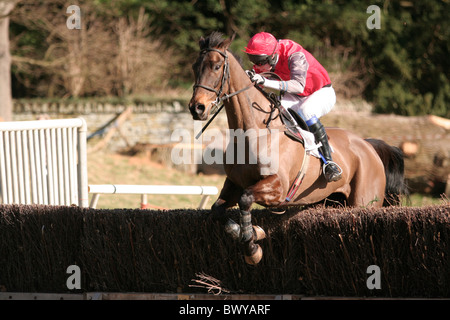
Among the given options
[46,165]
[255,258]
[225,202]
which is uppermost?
[46,165]

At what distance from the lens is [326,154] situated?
4.97 metres

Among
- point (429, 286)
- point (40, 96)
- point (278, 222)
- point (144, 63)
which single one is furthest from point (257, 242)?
point (40, 96)

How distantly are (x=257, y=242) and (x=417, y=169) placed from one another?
27.7 ft

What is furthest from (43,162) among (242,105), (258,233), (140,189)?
(258,233)

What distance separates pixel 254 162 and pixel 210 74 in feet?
2.44

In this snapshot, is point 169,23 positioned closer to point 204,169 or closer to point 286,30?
point 286,30

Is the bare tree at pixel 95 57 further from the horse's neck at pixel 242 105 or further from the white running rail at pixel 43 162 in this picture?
the horse's neck at pixel 242 105

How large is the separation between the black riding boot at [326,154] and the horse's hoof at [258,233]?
86cm

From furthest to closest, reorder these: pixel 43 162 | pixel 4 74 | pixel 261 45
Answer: pixel 4 74 < pixel 43 162 < pixel 261 45

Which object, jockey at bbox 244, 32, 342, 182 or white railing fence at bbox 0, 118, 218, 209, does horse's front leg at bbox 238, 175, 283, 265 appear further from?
white railing fence at bbox 0, 118, 218, 209

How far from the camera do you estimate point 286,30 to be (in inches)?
837

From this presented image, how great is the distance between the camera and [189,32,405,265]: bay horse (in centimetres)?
421

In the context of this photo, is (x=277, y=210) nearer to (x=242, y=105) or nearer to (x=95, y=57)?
(x=242, y=105)

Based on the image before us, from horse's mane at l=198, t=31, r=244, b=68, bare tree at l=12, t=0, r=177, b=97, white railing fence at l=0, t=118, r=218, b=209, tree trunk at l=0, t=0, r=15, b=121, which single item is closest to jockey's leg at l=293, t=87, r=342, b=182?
horse's mane at l=198, t=31, r=244, b=68
